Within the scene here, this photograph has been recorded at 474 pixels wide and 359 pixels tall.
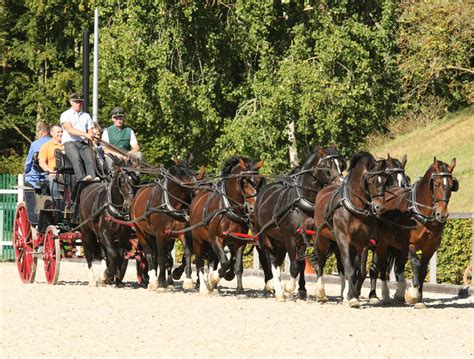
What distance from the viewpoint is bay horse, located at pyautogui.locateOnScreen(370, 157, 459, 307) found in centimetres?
1723

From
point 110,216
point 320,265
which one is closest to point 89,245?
point 110,216

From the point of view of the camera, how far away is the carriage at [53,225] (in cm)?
2169

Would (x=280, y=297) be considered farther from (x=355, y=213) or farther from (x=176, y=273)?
(x=176, y=273)

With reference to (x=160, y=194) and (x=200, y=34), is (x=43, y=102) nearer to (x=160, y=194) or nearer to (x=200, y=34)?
(x=200, y=34)

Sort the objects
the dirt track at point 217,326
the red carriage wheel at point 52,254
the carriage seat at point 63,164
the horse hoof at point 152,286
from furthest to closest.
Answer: the carriage seat at point 63,164
the red carriage wheel at point 52,254
the horse hoof at point 152,286
the dirt track at point 217,326

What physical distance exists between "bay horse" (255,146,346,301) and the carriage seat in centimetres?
423

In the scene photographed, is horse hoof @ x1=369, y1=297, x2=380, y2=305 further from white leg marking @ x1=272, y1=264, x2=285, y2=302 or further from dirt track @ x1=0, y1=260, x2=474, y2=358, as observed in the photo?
white leg marking @ x1=272, y1=264, x2=285, y2=302

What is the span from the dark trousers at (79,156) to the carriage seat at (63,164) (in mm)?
238

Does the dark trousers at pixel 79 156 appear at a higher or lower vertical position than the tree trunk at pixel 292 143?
lower

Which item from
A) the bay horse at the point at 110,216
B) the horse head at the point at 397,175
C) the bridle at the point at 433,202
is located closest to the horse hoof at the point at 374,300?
the bridle at the point at 433,202

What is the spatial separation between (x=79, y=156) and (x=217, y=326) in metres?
7.92

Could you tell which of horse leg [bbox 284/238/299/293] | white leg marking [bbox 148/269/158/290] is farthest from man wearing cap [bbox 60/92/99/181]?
horse leg [bbox 284/238/299/293]

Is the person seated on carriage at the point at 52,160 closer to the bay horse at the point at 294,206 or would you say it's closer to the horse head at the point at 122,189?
the horse head at the point at 122,189

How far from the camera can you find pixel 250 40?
3925 centimetres
